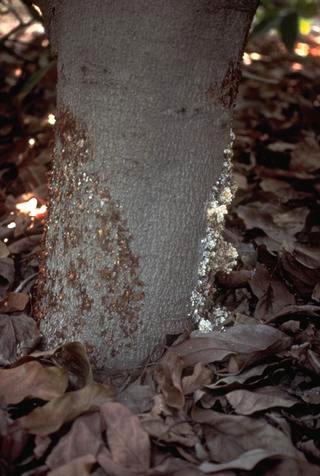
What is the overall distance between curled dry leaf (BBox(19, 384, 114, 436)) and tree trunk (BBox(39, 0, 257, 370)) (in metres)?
0.19

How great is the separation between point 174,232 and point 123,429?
0.42 m

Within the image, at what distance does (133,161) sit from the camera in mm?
1327

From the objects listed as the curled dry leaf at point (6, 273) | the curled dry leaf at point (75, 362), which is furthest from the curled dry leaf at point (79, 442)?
the curled dry leaf at point (6, 273)

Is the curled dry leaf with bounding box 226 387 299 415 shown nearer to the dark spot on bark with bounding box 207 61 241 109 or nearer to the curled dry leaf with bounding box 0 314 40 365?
the curled dry leaf with bounding box 0 314 40 365

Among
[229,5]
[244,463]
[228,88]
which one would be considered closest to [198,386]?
[244,463]

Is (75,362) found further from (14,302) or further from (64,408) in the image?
(14,302)

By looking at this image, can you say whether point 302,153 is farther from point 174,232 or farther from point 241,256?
point 174,232

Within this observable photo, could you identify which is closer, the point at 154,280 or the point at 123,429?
the point at 123,429

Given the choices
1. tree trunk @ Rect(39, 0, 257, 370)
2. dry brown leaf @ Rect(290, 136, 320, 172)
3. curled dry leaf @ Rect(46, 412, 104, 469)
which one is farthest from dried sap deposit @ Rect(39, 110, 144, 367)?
dry brown leaf @ Rect(290, 136, 320, 172)

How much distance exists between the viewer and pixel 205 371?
51.7 inches

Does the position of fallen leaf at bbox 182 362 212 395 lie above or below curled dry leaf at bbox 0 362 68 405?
above

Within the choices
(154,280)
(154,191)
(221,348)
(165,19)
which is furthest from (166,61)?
(221,348)

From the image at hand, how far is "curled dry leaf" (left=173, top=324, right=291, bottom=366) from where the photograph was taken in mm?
1354

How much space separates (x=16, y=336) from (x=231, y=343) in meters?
0.46
